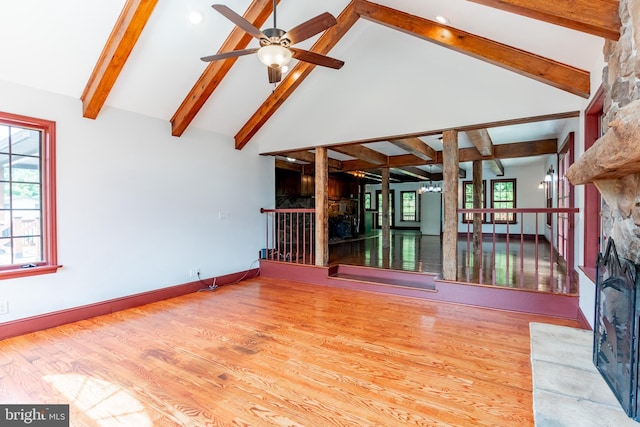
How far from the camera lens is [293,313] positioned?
12.6ft

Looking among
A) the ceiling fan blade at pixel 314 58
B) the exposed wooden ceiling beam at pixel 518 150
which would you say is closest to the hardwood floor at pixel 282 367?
the ceiling fan blade at pixel 314 58

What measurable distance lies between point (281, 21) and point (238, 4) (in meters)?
0.58

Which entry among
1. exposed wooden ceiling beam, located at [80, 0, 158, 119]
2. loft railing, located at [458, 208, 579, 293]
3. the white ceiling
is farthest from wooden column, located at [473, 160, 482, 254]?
exposed wooden ceiling beam, located at [80, 0, 158, 119]

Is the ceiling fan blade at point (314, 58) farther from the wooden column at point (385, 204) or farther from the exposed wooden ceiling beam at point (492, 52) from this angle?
the wooden column at point (385, 204)

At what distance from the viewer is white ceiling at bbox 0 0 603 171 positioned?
292cm

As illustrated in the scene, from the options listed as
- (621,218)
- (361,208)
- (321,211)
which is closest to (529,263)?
(321,211)

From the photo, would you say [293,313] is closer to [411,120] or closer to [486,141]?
[411,120]

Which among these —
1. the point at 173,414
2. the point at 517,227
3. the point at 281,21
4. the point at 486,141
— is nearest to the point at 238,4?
the point at 281,21

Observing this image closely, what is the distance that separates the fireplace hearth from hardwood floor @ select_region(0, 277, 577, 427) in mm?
476

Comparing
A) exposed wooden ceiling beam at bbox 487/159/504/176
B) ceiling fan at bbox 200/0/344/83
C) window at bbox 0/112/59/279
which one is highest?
ceiling fan at bbox 200/0/344/83

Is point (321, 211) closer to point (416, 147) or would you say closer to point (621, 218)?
point (416, 147)

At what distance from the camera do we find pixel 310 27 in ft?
8.48

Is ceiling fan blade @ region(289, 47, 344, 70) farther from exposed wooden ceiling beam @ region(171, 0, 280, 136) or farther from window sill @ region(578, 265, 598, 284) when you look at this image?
window sill @ region(578, 265, 598, 284)

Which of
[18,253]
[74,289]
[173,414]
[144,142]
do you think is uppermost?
[144,142]
